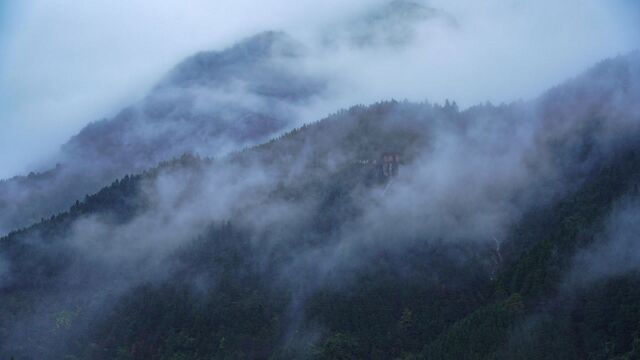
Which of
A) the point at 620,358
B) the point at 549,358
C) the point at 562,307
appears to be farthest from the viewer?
the point at 562,307

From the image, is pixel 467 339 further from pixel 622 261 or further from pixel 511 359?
pixel 622 261

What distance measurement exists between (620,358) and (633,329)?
10.5 meters

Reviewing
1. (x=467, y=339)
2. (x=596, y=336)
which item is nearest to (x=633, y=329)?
(x=596, y=336)

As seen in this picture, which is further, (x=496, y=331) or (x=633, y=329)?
(x=496, y=331)

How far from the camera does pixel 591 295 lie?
192250 millimetres

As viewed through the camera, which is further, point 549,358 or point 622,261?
point 622,261

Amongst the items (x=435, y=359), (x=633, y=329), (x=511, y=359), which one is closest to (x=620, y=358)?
(x=633, y=329)

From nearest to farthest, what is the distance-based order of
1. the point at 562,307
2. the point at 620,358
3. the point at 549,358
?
the point at 620,358
the point at 549,358
the point at 562,307

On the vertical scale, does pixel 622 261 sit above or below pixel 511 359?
above

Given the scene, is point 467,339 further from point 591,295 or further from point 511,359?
point 591,295

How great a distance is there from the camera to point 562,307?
194 m

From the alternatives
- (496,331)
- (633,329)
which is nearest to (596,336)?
(633,329)

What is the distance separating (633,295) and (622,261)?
11.8 meters

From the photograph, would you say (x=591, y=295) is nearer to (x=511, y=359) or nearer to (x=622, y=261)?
(x=622, y=261)
